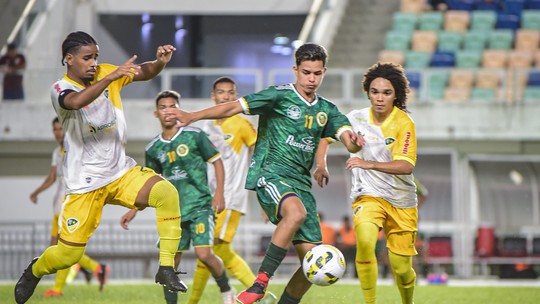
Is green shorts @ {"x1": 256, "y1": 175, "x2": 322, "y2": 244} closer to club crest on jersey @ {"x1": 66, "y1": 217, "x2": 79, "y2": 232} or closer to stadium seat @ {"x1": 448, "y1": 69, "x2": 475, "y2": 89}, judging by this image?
club crest on jersey @ {"x1": 66, "y1": 217, "x2": 79, "y2": 232}

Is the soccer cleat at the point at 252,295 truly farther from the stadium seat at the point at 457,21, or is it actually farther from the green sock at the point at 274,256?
the stadium seat at the point at 457,21

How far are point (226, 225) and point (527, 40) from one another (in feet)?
62.6

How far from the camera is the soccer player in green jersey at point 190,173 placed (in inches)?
401

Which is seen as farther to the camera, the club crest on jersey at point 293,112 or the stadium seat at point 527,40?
the stadium seat at point 527,40

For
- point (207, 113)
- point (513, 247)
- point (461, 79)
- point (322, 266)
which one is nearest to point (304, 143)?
point (207, 113)

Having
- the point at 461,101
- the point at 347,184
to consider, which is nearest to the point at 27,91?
the point at 347,184

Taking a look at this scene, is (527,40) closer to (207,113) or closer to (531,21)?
(531,21)

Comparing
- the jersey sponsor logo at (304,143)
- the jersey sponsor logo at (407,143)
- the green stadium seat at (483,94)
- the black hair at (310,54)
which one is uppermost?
the green stadium seat at (483,94)

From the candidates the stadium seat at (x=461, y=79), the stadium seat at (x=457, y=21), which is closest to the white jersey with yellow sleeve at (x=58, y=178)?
the stadium seat at (x=461, y=79)

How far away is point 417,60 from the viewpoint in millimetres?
28250

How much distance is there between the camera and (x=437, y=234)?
2439cm

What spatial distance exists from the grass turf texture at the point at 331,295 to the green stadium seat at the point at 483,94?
7.80 m

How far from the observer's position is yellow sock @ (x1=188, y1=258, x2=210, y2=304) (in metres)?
10.3

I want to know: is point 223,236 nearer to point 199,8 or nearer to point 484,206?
point 484,206
